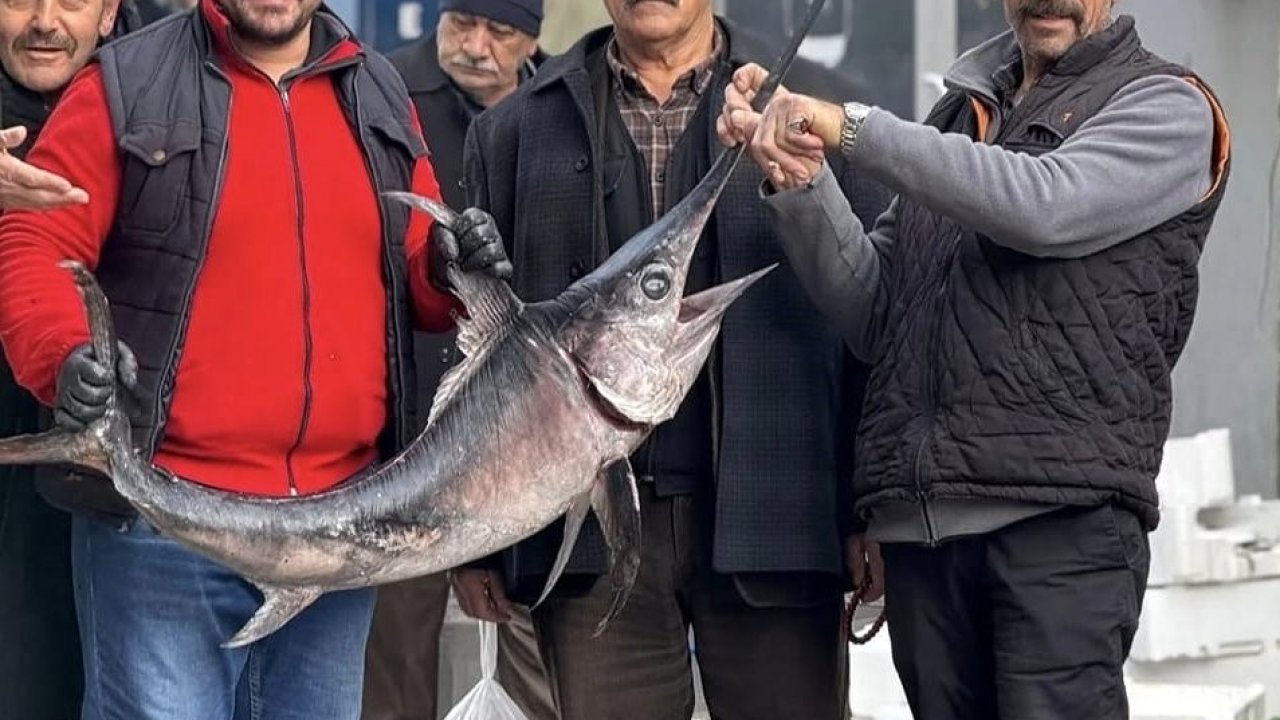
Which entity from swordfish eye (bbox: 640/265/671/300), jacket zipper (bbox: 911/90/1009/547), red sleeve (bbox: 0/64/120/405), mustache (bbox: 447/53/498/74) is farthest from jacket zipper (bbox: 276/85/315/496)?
mustache (bbox: 447/53/498/74)

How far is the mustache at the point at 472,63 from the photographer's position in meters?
6.47

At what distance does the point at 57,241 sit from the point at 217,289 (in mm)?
275

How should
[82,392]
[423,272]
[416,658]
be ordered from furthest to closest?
[416,658], [423,272], [82,392]

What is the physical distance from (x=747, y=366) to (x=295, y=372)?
89 cm

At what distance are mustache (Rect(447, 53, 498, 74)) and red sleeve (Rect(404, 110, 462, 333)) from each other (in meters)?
2.09

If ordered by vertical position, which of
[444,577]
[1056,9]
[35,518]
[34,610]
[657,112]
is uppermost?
[1056,9]

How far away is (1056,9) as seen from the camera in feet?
13.6

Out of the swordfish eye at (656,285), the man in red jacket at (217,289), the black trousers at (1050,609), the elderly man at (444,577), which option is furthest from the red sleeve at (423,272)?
the elderly man at (444,577)

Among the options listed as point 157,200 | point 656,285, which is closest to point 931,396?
point 656,285

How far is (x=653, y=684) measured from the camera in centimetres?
462

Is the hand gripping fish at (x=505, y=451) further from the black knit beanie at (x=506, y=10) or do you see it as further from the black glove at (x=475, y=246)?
the black knit beanie at (x=506, y=10)

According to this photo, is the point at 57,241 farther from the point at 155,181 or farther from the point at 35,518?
the point at 35,518

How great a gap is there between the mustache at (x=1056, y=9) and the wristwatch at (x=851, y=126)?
0.35m

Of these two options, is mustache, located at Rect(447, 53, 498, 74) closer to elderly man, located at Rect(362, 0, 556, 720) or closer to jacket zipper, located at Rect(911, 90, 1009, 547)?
elderly man, located at Rect(362, 0, 556, 720)
